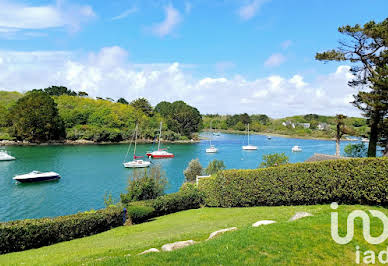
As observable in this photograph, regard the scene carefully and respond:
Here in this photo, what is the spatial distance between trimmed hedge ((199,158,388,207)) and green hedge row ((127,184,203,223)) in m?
1.02

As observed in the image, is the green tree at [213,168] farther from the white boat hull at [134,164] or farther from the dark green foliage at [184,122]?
the dark green foliage at [184,122]

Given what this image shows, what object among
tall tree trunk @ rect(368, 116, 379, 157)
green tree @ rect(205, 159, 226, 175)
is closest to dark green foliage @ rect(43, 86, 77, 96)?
green tree @ rect(205, 159, 226, 175)

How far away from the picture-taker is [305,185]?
15898 mm

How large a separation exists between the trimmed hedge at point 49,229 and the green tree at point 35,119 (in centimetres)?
7555

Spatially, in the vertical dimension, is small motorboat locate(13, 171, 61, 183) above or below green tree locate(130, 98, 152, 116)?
below

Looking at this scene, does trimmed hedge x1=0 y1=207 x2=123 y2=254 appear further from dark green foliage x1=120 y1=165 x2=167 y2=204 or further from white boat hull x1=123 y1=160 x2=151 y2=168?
white boat hull x1=123 y1=160 x2=151 y2=168

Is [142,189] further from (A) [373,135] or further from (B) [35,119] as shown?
(B) [35,119]

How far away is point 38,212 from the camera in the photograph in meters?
28.6

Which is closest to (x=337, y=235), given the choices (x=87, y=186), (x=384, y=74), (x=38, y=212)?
(x=384, y=74)

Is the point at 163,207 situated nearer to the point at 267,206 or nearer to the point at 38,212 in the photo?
the point at 267,206

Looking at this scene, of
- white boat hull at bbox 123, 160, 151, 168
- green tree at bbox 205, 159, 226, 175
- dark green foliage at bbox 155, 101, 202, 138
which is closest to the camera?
green tree at bbox 205, 159, 226, 175

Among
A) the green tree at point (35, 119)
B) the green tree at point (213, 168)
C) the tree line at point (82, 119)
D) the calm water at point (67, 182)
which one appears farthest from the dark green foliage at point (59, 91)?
the green tree at point (213, 168)

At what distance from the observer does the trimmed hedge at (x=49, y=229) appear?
44.9 feet

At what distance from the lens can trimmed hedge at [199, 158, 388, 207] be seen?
13305 mm
